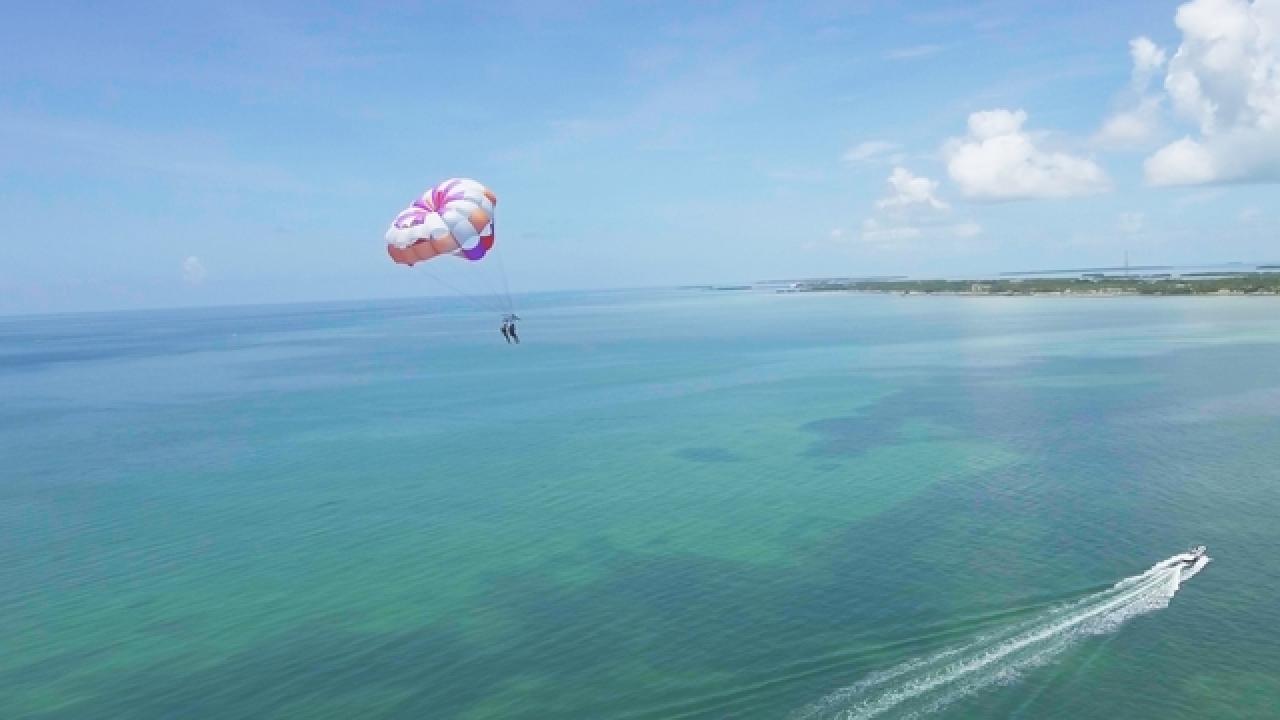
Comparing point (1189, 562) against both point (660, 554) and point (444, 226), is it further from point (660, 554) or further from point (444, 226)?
point (444, 226)

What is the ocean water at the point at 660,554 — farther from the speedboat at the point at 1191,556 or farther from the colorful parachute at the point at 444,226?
the colorful parachute at the point at 444,226

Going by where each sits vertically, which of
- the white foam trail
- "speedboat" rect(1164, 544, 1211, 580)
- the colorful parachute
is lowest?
the white foam trail

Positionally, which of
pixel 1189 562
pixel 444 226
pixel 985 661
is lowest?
pixel 985 661

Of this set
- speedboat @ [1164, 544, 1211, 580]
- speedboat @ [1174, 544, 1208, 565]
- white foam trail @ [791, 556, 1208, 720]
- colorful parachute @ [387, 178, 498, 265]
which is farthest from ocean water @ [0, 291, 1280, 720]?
colorful parachute @ [387, 178, 498, 265]

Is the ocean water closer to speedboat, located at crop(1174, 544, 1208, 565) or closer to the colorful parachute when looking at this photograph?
speedboat, located at crop(1174, 544, 1208, 565)

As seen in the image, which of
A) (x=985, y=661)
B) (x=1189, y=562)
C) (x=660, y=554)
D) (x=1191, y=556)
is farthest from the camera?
(x=660, y=554)

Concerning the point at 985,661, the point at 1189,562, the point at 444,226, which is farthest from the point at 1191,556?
the point at 444,226

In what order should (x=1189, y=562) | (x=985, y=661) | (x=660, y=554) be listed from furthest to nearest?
1. (x=660, y=554)
2. (x=1189, y=562)
3. (x=985, y=661)
